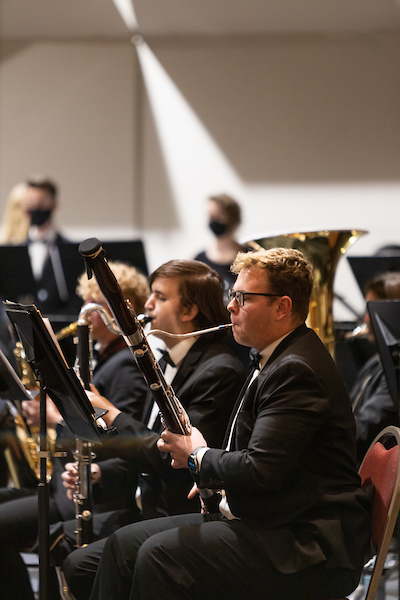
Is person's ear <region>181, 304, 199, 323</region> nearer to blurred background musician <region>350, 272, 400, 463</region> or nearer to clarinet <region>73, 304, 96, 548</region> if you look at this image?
clarinet <region>73, 304, 96, 548</region>

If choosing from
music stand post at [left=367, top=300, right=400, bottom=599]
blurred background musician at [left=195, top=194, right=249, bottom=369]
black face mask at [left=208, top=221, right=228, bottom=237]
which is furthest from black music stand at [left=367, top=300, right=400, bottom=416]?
black face mask at [left=208, top=221, right=228, bottom=237]

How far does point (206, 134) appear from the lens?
6293 mm

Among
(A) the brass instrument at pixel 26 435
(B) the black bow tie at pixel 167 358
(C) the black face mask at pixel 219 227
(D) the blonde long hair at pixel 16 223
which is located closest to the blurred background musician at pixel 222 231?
(C) the black face mask at pixel 219 227

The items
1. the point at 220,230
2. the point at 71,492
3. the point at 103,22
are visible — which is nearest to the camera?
the point at 71,492

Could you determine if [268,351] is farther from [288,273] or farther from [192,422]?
[192,422]

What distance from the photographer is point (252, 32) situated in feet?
20.1

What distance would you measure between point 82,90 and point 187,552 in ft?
18.3

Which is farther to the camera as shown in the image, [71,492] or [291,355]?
[71,492]

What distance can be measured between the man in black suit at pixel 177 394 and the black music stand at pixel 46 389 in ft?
0.76

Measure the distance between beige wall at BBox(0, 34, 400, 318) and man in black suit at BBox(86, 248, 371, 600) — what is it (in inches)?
174

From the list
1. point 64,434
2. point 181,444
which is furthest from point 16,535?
point 181,444

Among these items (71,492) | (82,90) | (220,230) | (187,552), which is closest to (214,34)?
(82,90)

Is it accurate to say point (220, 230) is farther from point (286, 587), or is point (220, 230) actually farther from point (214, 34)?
point (286, 587)

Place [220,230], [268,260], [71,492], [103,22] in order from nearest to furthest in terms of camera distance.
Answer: [268,260] → [71,492] → [220,230] → [103,22]
